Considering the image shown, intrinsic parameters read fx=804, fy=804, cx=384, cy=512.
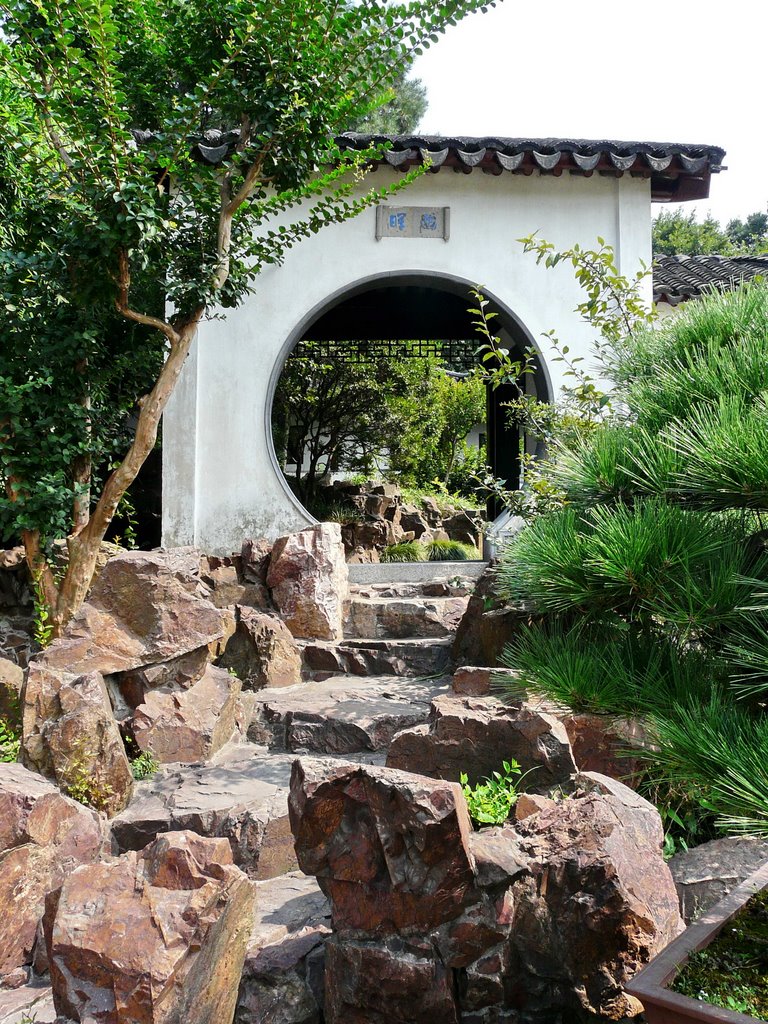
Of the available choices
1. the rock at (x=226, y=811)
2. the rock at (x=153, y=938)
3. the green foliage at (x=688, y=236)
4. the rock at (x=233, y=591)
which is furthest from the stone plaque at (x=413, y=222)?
the green foliage at (x=688, y=236)

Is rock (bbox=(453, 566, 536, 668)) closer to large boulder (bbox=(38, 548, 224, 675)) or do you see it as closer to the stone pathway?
the stone pathway

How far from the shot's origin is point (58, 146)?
5.44m

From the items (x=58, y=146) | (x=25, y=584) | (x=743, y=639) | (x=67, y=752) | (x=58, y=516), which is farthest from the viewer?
(x=25, y=584)

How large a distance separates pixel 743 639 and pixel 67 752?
347cm

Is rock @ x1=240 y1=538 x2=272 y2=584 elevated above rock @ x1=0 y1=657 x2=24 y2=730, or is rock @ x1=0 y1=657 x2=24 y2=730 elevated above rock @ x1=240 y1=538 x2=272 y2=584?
rock @ x1=240 y1=538 x2=272 y2=584

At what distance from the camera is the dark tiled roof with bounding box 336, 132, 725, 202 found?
7.11 m

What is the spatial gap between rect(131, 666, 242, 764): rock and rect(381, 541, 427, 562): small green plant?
5.17 m

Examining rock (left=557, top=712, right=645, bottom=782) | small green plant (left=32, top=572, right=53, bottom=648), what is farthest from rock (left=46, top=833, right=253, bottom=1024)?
small green plant (left=32, top=572, right=53, bottom=648)

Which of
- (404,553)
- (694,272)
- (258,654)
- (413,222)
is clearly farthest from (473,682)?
(694,272)

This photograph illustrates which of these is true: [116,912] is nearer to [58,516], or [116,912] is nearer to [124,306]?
[58,516]

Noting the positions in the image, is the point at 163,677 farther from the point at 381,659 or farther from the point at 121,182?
the point at 121,182

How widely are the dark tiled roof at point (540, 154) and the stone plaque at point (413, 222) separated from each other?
41cm

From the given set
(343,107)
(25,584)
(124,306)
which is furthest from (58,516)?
(343,107)

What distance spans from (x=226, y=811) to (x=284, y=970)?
126 centimetres
